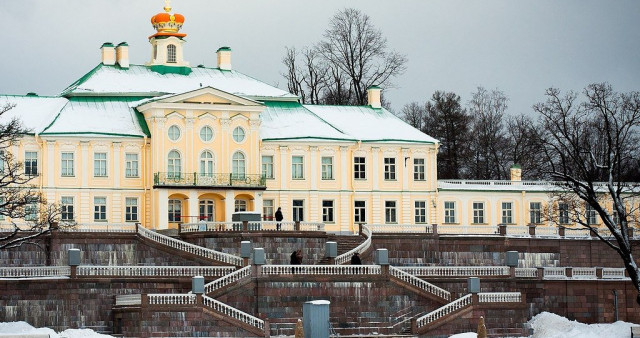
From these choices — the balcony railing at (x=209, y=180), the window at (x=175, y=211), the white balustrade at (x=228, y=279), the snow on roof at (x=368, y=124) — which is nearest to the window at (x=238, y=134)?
the balcony railing at (x=209, y=180)

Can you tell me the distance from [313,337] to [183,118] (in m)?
23.0

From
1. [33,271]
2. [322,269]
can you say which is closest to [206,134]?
[322,269]

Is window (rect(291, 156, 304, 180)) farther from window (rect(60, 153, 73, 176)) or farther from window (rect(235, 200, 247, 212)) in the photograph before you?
window (rect(60, 153, 73, 176))

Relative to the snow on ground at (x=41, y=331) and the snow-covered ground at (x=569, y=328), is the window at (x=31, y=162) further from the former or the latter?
the snow-covered ground at (x=569, y=328)

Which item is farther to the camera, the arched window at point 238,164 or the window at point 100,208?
the arched window at point 238,164

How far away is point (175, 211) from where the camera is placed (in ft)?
241

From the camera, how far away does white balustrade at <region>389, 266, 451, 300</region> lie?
61531 millimetres

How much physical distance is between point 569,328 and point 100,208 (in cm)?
2320

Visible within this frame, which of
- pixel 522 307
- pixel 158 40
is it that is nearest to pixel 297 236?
pixel 522 307

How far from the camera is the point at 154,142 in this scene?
7294 cm

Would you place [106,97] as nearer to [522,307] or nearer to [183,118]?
[183,118]

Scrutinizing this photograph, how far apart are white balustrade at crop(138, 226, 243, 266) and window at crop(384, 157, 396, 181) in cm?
1594

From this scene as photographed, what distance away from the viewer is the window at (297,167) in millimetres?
76312

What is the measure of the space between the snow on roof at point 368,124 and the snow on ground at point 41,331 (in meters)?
25.4
